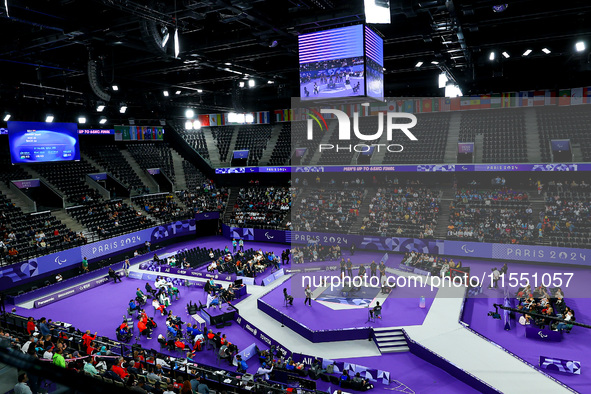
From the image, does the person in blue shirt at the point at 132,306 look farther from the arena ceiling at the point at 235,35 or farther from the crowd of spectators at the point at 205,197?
the crowd of spectators at the point at 205,197

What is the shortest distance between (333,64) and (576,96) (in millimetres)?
29162

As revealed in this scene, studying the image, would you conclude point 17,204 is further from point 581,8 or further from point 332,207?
point 581,8

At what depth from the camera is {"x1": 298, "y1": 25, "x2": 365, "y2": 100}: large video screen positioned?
13.9 metres

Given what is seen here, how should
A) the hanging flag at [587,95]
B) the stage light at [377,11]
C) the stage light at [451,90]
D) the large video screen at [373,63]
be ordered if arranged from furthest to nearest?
the hanging flag at [587,95], the stage light at [451,90], the large video screen at [373,63], the stage light at [377,11]

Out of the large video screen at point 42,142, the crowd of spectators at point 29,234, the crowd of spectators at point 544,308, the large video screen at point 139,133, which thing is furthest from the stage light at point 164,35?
the large video screen at point 139,133

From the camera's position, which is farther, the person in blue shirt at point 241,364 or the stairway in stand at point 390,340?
the stairway in stand at point 390,340

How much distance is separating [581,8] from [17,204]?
36240mm

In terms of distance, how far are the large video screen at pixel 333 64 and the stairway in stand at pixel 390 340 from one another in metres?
10.4

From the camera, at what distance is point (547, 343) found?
17000 mm

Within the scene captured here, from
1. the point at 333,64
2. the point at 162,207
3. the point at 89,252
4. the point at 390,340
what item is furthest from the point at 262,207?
the point at 333,64

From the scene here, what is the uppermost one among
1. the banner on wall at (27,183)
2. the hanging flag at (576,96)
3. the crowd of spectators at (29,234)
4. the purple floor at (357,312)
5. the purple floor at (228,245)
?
the hanging flag at (576,96)

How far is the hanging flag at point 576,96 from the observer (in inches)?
1312

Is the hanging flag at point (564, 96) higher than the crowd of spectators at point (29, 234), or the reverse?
the hanging flag at point (564, 96)

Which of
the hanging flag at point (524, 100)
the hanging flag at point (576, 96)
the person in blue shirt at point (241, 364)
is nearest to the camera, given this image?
the person in blue shirt at point (241, 364)
